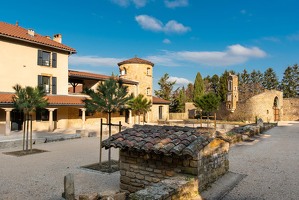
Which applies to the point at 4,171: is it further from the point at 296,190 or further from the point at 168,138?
the point at 296,190

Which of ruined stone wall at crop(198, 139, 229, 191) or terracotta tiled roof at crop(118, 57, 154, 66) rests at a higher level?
terracotta tiled roof at crop(118, 57, 154, 66)

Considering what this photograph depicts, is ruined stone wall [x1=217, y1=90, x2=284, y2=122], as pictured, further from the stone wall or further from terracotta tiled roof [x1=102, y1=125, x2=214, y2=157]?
terracotta tiled roof [x1=102, y1=125, x2=214, y2=157]

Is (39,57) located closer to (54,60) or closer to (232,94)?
(54,60)

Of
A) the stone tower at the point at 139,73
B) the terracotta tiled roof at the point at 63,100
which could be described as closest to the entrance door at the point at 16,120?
the terracotta tiled roof at the point at 63,100

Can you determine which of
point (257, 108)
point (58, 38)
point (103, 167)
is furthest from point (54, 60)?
point (257, 108)

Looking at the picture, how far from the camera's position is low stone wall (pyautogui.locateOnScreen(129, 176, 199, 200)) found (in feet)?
A: 15.2

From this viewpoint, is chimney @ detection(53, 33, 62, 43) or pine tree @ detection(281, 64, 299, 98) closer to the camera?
chimney @ detection(53, 33, 62, 43)

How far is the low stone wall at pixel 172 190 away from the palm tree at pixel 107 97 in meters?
5.86

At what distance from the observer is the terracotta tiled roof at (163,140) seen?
19.3 feet

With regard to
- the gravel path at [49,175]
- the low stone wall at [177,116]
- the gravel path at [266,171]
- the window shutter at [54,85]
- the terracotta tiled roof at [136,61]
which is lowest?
the gravel path at [49,175]

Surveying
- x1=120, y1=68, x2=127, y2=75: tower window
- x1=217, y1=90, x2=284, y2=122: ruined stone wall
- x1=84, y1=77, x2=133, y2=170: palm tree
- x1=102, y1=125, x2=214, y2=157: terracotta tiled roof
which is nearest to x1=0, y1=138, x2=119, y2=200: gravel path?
x1=102, y1=125, x2=214, y2=157: terracotta tiled roof

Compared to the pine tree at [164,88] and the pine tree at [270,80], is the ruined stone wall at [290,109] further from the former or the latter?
the pine tree at [270,80]

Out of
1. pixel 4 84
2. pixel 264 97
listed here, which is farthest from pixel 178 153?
pixel 264 97

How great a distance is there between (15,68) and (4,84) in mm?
1800
